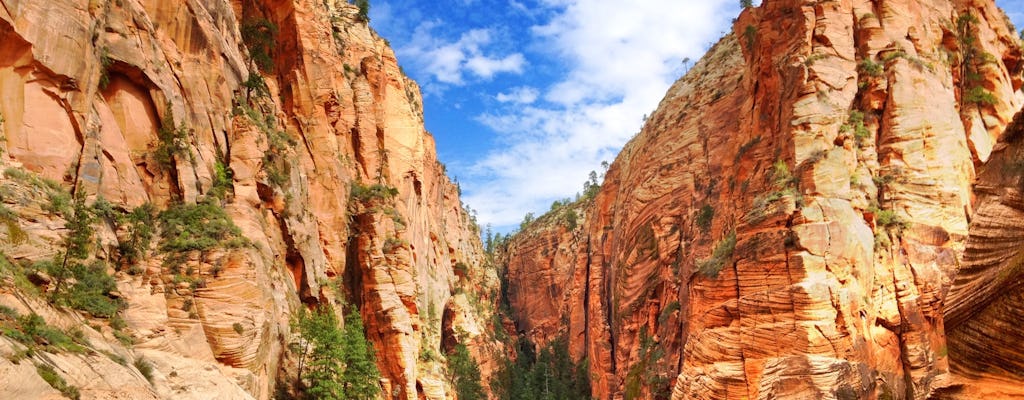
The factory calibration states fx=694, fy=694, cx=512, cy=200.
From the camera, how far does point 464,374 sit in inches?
2645

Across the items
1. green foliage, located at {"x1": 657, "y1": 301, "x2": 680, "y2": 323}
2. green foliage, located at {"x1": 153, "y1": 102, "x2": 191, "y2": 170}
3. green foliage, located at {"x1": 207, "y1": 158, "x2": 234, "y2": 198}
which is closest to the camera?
green foliage, located at {"x1": 153, "y1": 102, "x2": 191, "y2": 170}

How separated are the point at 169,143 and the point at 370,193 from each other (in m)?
22.9

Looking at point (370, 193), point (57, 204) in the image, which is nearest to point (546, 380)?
point (370, 193)

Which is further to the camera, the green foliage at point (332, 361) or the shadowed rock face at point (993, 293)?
the green foliage at point (332, 361)

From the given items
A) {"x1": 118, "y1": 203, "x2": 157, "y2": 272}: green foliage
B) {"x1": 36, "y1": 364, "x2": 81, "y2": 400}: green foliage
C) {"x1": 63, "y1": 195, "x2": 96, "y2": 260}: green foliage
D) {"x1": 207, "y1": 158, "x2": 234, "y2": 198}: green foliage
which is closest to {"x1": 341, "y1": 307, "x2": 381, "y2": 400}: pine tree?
{"x1": 207, "y1": 158, "x2": 234, "y2": 198}: green foliage

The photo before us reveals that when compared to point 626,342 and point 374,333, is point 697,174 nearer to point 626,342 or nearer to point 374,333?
point 626,342

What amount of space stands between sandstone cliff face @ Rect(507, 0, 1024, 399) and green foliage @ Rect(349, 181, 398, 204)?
24.4 m

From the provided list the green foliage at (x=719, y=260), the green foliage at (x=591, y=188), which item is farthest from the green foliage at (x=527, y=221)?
the green foliage at (x=719, y=260)

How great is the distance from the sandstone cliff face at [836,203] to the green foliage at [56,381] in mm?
26447

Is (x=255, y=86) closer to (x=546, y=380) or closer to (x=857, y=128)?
(x=857, y=128)

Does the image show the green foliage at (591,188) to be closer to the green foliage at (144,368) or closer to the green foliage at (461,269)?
the green foliage at (461,269)

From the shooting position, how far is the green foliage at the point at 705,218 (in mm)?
50031

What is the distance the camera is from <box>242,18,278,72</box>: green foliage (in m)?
52.8

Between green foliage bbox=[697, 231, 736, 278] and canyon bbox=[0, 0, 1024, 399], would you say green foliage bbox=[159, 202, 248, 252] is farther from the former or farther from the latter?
green foliage bbox=[697, 231, 736, 278]
